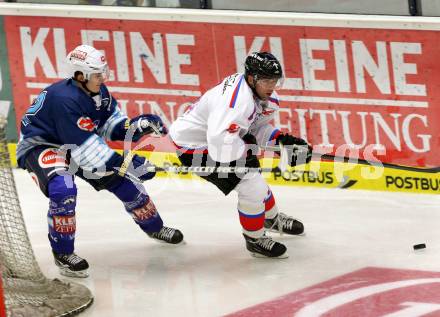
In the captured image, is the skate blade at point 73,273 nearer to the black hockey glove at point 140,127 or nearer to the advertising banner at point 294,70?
the black hockey glove at point 140,127

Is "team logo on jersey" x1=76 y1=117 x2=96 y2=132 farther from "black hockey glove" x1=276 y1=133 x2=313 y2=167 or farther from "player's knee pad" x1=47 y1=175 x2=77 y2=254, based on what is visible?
"black hockey glove" x1=276 y1=133 x2=313 y2=167

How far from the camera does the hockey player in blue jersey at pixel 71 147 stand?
5191 millimetres

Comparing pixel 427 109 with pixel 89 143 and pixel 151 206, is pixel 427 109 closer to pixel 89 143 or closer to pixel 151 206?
pixel 151 206

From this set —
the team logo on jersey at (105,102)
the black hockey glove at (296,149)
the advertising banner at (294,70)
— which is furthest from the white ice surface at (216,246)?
the team logo on jersey at (105,102)

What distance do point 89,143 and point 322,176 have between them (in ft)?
7.41

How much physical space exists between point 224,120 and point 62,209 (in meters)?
0.94

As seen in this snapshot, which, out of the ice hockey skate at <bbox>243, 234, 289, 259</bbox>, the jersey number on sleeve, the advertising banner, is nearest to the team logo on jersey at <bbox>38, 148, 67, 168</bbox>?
the jersey number on sleeve

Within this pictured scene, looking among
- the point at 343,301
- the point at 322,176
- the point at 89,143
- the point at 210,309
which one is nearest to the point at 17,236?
the point at 89,143

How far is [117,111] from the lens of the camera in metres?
5.64

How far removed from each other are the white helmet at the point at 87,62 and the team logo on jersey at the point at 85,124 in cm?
22

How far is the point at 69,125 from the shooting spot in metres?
5.17

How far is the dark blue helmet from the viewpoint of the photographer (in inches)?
205

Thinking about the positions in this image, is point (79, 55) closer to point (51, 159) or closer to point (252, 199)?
point (51, 159)

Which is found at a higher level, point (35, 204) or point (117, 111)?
point (117, 111)
